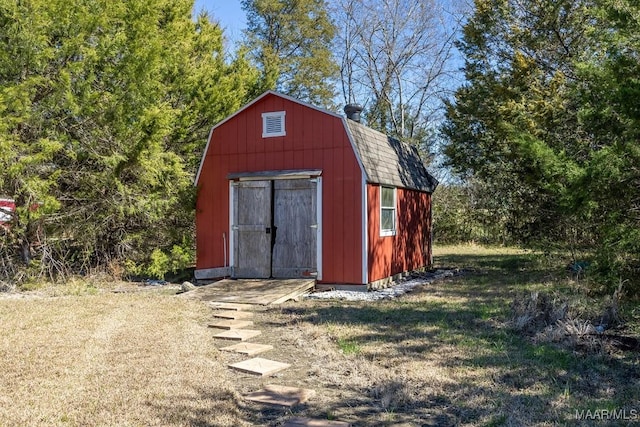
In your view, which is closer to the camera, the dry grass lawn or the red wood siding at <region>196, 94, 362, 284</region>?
the dry grass lawn

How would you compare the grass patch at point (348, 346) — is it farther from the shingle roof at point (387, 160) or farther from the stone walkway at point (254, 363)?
the shingle roof at point (387, 160)

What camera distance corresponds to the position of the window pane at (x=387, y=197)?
10.8m

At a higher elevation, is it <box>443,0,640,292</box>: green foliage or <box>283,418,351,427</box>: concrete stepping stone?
<box>443,0,640,292</box>: green foliage

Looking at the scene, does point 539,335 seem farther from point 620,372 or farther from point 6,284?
point 6,284

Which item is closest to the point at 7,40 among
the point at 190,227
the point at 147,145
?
the point at 147,145

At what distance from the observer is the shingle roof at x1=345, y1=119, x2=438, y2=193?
33.4 ft

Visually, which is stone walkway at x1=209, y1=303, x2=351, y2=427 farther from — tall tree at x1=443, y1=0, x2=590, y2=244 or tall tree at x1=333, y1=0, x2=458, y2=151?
tall tree at x1=333, y1=0, x2=458, y2=151

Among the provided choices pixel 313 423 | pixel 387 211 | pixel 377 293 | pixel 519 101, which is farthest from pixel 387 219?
pixel 313 423

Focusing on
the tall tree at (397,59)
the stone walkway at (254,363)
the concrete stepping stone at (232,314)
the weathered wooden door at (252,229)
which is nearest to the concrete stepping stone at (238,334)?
the stone walkway at (254,363)

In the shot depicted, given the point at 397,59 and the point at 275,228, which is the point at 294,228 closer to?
the point at 275,228

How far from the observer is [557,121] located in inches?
491

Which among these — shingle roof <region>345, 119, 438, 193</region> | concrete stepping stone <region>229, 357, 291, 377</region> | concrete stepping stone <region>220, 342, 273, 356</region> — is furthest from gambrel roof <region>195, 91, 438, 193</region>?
concrete stepping stone <region>229, 357, 291, 377</region>

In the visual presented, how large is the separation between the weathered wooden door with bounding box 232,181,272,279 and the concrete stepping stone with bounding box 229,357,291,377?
5.51 metres

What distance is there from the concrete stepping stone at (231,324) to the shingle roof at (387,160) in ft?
13.2
